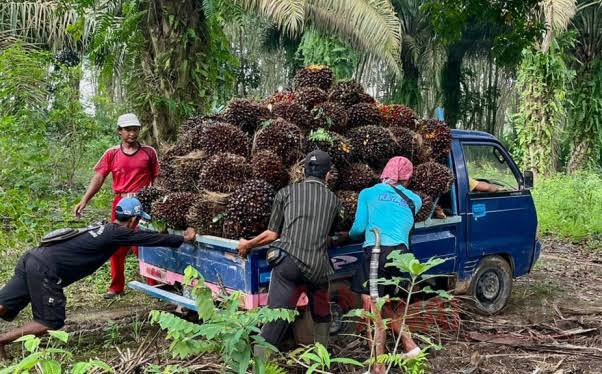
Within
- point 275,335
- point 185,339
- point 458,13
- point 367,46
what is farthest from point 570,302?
point 367,46

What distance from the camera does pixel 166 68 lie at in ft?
24.1

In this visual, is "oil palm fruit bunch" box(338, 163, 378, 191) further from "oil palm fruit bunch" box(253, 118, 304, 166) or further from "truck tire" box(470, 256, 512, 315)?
"truck tire" box(470, 256, 512, 315)

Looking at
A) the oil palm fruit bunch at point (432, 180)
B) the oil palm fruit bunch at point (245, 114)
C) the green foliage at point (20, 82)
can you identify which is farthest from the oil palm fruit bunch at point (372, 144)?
the green foliage at point (20, 82)

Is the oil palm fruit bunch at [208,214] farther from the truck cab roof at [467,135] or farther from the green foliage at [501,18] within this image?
the green foliage at [501,18]

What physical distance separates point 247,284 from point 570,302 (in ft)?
13.9

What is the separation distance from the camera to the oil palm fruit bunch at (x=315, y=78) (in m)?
5.79

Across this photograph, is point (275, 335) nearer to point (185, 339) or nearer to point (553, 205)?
point (185, 339)

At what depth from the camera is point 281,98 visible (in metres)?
5.63

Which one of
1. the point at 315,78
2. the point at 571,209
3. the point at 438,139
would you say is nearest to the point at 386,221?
the point at 438,139

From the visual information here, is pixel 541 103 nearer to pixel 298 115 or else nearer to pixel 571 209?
pixel 571 209

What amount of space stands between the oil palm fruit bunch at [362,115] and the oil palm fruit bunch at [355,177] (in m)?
0.49

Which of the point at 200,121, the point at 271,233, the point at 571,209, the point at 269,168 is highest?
the point at 200,121

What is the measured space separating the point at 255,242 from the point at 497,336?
2.49 meters

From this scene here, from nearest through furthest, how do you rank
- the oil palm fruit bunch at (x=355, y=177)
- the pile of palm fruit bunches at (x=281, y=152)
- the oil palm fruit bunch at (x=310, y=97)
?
the pile of palm fruit bunches at (x=281, y=152) → the oil palm fruit bunch at (x=355, y=177) → the oil palm fruit bunch at (x=310, y=97)
